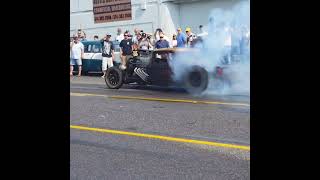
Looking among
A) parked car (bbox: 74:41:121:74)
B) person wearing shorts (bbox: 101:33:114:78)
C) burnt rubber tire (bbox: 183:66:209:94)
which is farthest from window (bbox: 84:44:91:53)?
burnt rubber tire (bbox: 183:66:209:94)

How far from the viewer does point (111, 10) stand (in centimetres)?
2623

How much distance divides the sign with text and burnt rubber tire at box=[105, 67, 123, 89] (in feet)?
39.7

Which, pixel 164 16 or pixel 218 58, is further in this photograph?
pixel 164 16

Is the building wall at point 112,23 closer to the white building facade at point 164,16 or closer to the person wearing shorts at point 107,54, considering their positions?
the white building facade at point 164,16

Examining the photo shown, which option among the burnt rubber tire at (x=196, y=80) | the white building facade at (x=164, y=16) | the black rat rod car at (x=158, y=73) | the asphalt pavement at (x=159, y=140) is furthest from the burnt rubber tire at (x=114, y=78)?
the white building facade at (x=164, y=16)

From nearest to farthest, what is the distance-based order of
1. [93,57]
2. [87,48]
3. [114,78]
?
[114,78] < [93,57] < [87,48]

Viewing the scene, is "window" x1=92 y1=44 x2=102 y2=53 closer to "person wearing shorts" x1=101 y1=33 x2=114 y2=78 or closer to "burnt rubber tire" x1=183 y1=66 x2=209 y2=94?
"person wearing shorts" x1=101 y1=33 x2=114 y2=78

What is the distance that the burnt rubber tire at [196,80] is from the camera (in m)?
11.8

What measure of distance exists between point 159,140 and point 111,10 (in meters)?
20.6

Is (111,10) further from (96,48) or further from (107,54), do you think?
(107,54)

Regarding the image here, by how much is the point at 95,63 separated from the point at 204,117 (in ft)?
39.4

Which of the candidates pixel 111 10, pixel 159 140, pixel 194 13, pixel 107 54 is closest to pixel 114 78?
pixel 107 54
